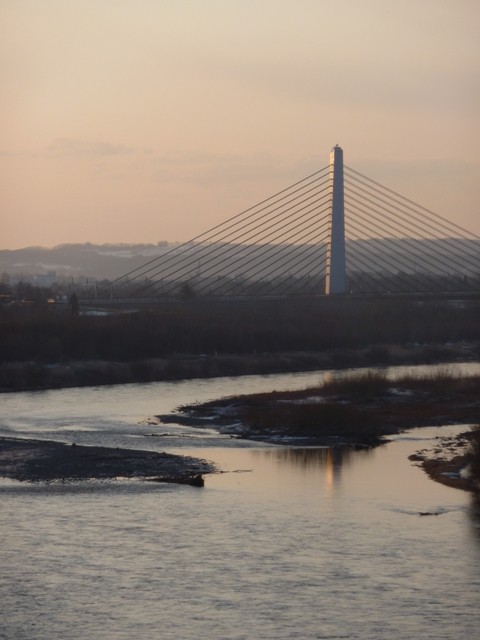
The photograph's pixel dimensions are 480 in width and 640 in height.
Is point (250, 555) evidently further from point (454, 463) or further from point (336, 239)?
point (336, 239)

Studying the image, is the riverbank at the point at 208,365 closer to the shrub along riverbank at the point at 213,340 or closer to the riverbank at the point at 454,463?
the shrub along riverbank at the point at 213,340

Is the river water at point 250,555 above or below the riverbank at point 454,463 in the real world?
below

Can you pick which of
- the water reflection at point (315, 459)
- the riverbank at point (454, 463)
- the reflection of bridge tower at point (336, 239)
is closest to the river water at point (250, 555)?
the water reflection at point (315, 459)

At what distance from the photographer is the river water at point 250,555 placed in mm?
13406

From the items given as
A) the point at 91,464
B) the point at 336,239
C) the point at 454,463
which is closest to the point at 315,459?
the point at 454,463

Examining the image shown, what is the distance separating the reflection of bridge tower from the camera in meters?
56.8

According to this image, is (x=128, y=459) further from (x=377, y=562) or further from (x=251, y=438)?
(x=377, y=562)

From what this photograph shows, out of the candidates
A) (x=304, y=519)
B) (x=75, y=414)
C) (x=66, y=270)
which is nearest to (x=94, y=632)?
(x=304, y=519)

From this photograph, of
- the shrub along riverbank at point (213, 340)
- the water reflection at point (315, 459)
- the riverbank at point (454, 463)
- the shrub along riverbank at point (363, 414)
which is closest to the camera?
the riverbank at point (454, 463)

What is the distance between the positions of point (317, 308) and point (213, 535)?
45.3 m

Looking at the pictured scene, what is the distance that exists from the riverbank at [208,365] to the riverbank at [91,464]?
13.7m

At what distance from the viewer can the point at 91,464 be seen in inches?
871

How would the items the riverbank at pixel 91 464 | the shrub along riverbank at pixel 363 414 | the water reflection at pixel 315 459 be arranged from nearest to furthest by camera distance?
the riverbank at pixel 91 464
the water reflection at pixel 315 459
the shrub along riverbank at pixel 363 414

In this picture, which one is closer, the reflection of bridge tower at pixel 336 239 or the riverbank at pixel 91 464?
the riverbank at pixel 91 464
